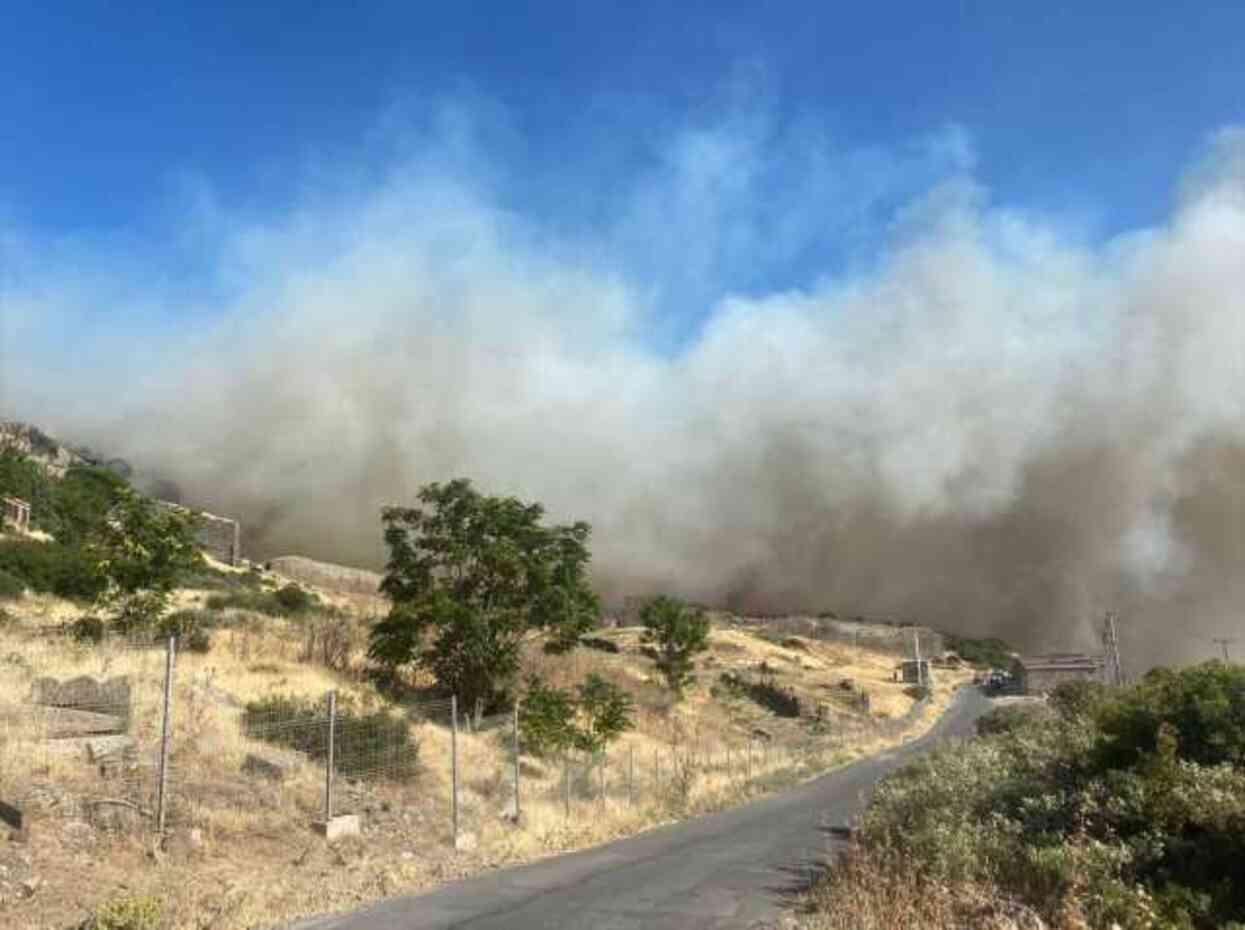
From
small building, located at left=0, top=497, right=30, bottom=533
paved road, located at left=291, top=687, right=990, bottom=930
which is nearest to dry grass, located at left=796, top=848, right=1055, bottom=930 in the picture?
paved road, located at left=291, top=687, right=990, bottom=930

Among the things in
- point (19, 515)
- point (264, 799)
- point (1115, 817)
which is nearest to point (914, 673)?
point (19, 515)

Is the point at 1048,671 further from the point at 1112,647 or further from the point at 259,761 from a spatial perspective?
the point at 259,761

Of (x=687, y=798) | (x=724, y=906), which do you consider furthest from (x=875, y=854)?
(x=687, y=798)

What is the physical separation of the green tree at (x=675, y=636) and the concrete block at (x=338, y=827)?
3991 cm

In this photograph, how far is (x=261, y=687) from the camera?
84.6ft

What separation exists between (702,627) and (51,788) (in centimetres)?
4724

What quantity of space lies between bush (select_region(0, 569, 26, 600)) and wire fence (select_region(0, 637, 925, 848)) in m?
11.1

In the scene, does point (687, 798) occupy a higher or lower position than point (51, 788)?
lower

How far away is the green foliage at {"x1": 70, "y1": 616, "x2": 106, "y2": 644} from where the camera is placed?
25781mm

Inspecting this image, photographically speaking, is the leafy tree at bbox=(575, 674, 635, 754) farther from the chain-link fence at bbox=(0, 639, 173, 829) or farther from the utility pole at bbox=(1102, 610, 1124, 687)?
the utility pole at bbox=(1102, 610, 1124, 687)

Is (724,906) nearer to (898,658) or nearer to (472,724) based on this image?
(472,724)

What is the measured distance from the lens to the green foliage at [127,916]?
10.1 meters

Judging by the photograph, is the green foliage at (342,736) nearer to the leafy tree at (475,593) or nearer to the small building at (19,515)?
the leafy tree at (475,593)

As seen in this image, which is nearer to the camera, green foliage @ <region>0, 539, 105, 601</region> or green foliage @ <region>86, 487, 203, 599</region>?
green foliage @ <region>86, 487, 203, 599</region>
